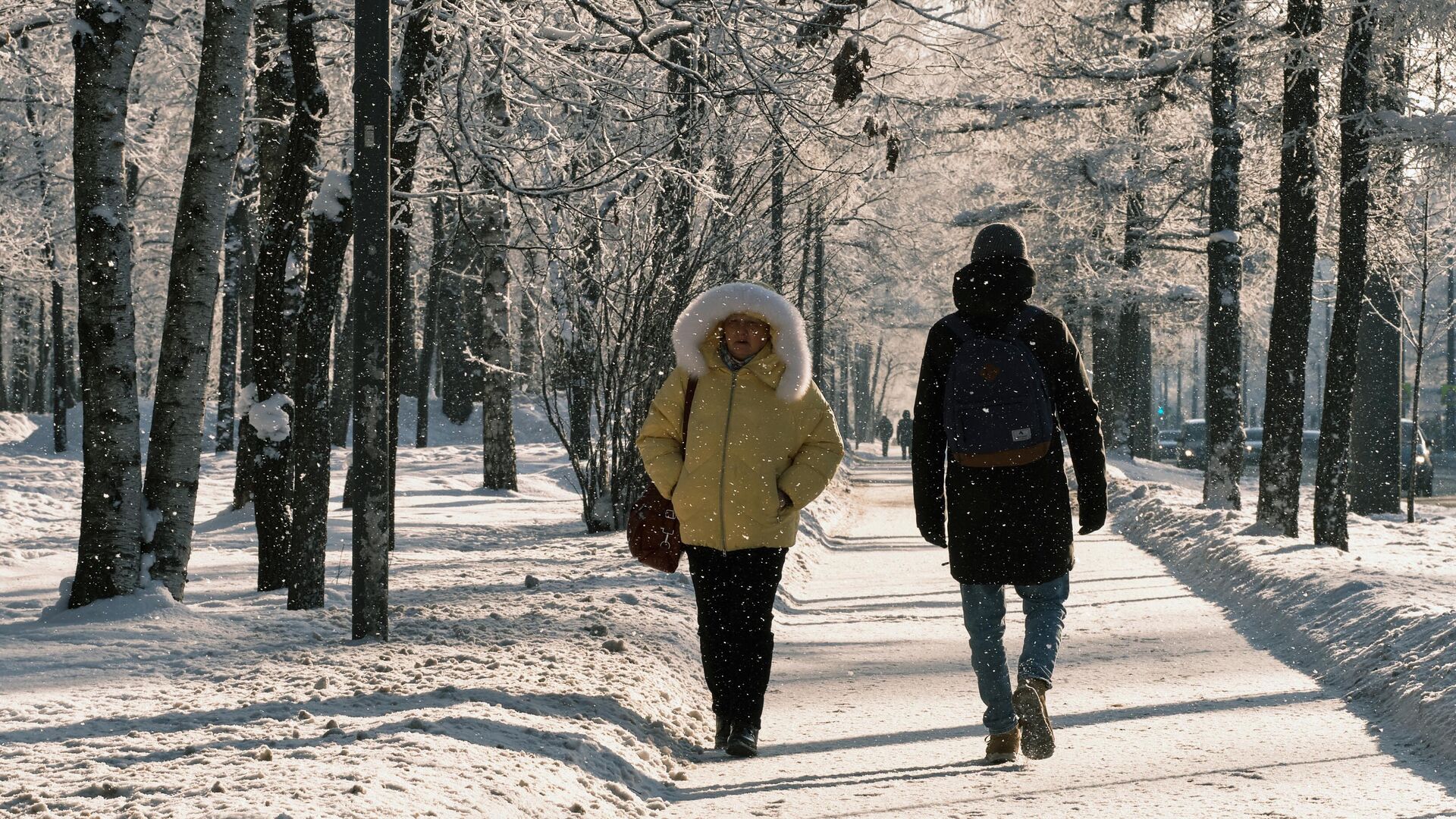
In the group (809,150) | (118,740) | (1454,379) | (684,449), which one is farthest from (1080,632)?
(1454,379)

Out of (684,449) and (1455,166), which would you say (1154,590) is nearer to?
(1455,166)

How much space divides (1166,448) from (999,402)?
47378mm

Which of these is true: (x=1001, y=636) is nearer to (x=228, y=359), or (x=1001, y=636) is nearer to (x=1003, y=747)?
(x=1003, y=747)

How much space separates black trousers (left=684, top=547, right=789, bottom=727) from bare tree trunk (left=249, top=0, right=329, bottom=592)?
369cm

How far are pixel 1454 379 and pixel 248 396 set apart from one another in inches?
2710

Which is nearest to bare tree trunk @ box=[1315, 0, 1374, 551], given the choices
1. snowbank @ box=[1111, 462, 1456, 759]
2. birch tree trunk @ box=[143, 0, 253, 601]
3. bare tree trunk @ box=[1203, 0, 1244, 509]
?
snowbank @ box=[1111, 462, 1456, 759]

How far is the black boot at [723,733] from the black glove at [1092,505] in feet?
5.40

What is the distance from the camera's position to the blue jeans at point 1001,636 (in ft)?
17.6

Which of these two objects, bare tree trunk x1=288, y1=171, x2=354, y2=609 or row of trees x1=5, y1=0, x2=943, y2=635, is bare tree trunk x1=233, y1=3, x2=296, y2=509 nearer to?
row of trees x1=5, y1=0, x2=943, y2=635

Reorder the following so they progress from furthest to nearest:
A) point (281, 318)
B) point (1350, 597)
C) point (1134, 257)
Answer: point (1134, 257)
point (1350, 597)
point (281, 318)

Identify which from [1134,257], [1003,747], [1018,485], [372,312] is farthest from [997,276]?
[1134,257]

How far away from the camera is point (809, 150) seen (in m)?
20.6

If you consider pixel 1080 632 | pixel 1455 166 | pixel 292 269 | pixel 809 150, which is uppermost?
pixel 809 150

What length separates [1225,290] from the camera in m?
17.3
